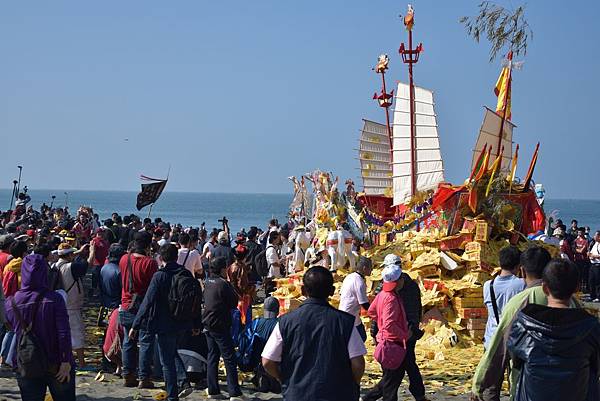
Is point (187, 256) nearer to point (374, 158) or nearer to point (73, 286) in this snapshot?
point (73, 286)

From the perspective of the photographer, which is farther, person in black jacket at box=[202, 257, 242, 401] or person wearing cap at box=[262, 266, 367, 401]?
person in black jacket at box=[202, 257, 242, 401]

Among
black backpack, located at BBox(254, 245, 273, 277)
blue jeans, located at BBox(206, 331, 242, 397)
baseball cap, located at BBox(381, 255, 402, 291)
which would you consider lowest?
blue jeans, located at BBox(206, 331, 242, 397)

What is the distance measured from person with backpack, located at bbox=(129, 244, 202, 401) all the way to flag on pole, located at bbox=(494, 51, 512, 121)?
30.0 feet

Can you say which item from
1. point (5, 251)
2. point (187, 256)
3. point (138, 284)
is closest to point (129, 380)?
point (138, 284)

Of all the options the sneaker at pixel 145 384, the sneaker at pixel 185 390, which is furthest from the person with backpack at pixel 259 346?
the sneaker at pixel 145 384

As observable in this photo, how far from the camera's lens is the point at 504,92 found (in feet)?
52.2

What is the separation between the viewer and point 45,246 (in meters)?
8.15

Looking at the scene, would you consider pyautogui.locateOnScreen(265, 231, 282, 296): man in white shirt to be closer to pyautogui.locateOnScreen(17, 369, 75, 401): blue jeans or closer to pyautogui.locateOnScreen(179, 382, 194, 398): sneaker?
pyautogui.locateOnScreen(179, 382, 194, 398): sneaker

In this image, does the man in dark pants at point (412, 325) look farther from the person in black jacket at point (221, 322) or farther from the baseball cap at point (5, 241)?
the baseball cap at point (5, 241)

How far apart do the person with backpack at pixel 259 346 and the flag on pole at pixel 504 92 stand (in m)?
8.14

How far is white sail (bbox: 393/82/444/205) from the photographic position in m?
19.5

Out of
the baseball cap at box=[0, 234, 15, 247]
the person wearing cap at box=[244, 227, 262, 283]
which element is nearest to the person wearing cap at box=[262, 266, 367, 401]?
the baseball cap at box=[0, 234, 15, 247]

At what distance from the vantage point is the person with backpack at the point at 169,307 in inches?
314

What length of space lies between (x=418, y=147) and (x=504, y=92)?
5.33 metres
